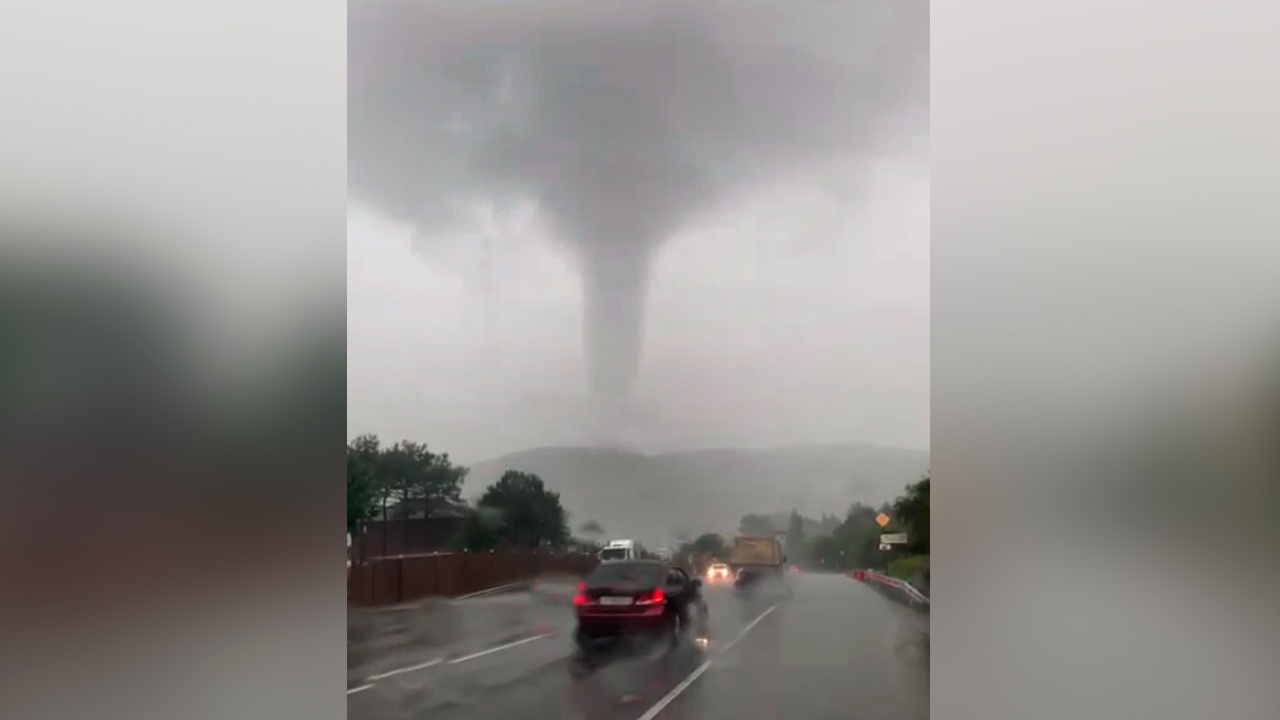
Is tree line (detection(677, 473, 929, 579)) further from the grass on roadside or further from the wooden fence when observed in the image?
the wooden fence

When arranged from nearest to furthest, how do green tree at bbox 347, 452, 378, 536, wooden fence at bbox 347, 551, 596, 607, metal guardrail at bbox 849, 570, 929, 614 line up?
metal guardrail at bbox 849, 570, 929, 614
green tree at bbox 347, 452, 378, 536
wooden fence at bbox 347, 551, 596, 607

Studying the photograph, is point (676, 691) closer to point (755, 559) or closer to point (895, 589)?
point (755, 559)

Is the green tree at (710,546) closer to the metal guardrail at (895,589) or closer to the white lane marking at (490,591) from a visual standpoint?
the metal guardrail at (895,589)

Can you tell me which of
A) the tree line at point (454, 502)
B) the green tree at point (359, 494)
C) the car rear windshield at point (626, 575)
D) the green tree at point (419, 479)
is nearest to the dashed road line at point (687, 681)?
the car rear windshield at point (626, 575)

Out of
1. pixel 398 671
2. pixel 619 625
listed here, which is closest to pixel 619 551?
pixel 619 625

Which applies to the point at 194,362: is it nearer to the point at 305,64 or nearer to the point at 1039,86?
the point at 305,64

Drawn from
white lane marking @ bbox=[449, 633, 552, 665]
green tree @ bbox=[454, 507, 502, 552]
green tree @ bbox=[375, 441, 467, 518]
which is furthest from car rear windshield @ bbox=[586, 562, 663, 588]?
green tree @ bbox=[375, 441, 467, 518]
